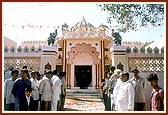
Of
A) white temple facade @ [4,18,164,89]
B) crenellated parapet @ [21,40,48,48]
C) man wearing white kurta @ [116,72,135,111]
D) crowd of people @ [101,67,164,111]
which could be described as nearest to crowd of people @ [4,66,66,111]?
crowd of people @ [101,67,164,111]

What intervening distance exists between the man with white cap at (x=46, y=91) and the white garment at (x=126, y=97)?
4.97 ft

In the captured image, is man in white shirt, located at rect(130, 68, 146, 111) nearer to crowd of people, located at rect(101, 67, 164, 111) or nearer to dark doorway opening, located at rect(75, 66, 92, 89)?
crowd of people, located at rect(101, 67, 164, 111)

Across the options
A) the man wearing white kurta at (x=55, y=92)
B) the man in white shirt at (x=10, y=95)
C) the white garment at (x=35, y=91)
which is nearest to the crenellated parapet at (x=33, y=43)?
the white garment at (x=35, y=91)

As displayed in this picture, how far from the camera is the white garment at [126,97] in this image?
15.0 feet

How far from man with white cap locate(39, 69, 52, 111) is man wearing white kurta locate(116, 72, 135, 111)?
1485 millimetres

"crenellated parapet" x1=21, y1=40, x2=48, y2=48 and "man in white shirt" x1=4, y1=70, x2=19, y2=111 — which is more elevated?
"crenellated parapet" x1=21, y1=40, x2=48, y2=48

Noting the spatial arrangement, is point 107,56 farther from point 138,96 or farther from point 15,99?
point 15,99

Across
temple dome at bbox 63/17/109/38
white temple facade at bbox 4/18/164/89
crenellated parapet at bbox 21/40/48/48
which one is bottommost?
white temple facade at bbox 4/18/164/89

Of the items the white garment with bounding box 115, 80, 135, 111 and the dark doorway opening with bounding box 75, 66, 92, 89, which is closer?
the white garment with bounding box 115, 80, 135, 111

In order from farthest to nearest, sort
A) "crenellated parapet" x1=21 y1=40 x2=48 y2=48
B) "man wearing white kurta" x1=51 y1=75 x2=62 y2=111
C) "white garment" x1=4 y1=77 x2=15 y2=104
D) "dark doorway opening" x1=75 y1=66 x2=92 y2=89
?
1. "dark doorway opening" x1=75 y1=66 x2=92 y2=89
2. "crenellated parapet" x1=21 y1=40 x2=48 y2=48
3. "man wearing white kurta" x1=51 y1=75 x2=62 y2=111
4. "white garment" x1=4 y1=77 x2=15 y2=104

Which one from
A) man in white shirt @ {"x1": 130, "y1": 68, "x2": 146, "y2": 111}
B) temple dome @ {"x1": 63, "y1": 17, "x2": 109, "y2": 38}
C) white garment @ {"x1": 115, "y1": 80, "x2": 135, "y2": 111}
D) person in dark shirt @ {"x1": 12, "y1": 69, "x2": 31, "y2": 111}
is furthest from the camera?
temple dome @ {"x1": 63, "y1": 17, "x2": 109, "y2": 38}

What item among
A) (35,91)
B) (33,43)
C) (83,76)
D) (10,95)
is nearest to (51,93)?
(35,91)

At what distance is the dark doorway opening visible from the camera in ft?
44.5

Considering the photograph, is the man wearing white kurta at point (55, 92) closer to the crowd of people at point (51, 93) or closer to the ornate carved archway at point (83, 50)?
the crowd of people at point (51, 93)
